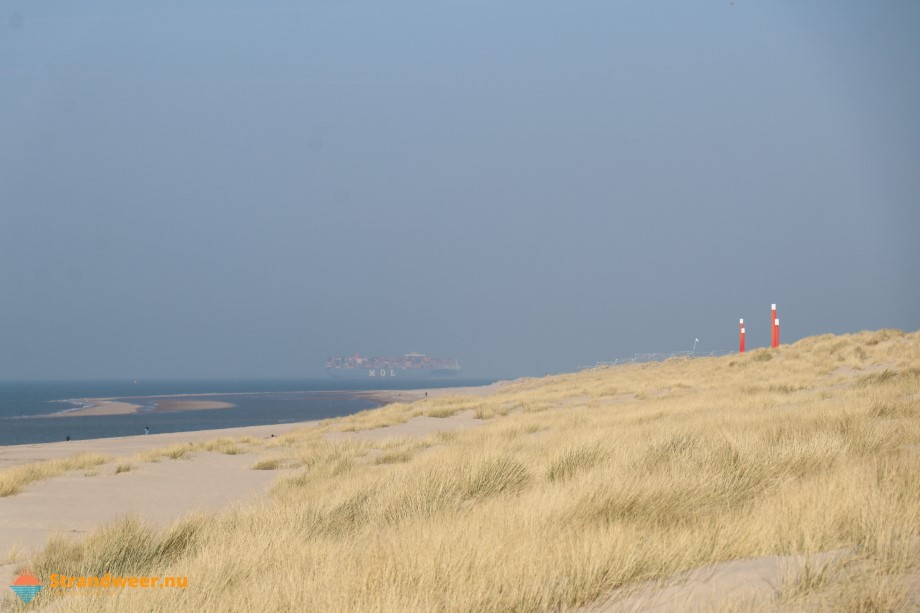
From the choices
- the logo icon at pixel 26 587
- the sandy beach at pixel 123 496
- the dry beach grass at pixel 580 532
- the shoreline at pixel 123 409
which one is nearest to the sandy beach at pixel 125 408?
the shoreline at pixel 123 409

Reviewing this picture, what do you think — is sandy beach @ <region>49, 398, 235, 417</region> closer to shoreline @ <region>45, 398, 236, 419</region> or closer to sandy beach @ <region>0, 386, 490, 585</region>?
shoreline @ <region>45, 398, 236, 419</region>

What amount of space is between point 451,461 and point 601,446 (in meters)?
1.81

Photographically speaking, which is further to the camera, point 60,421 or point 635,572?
point 60,421

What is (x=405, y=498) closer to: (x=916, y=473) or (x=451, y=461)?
(x=451, y=461)

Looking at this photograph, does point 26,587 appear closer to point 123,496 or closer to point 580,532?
point 580,532

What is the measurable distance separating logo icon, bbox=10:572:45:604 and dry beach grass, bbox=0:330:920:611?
0.32ft

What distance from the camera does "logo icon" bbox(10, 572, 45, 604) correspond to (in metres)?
4.70

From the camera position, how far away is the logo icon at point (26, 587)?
4.70 m

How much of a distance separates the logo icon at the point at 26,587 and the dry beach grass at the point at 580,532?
97 millimetres

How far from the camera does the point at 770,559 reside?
4047 millimetres

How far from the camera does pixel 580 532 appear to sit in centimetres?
481

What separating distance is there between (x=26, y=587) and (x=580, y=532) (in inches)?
142

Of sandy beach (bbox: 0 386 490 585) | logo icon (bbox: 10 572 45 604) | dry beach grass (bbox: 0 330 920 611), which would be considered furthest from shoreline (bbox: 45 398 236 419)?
logo icon (bbox: 10 572 45 604)

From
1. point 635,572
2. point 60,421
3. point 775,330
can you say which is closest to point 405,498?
point 635,572
